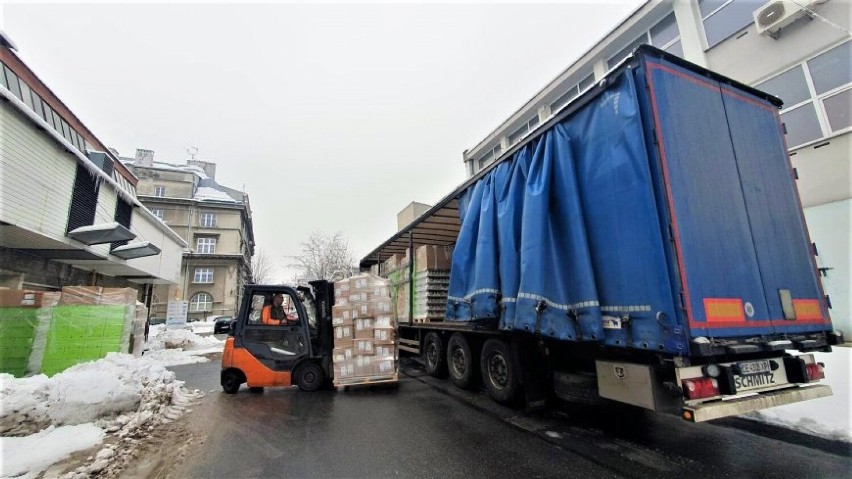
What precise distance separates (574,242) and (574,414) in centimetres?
283

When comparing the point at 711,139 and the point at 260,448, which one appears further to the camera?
the point at 260,448

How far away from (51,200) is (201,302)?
1232 inches

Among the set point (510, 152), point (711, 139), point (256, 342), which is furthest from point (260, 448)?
point (711, 139)

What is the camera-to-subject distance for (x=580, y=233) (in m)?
3.67

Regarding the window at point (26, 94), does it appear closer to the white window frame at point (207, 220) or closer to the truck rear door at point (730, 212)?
the truck rear door at point (730, 212)

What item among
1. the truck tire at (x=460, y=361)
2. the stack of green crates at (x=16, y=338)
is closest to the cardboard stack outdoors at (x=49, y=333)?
the stack of green crates at (x=16, y=338)

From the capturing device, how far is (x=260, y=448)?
165 inches

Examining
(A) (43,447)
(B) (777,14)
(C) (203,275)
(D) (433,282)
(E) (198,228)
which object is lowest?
(A) (43,447)

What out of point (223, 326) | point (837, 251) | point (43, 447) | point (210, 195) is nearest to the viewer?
point (43, 447)

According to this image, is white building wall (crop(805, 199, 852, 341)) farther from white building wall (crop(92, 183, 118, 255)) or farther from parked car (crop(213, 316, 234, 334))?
white building wall (crop(92, 183, 118, 255))

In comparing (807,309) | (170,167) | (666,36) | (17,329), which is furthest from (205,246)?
(807,309)

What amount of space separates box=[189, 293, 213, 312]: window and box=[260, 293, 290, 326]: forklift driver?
116 ft

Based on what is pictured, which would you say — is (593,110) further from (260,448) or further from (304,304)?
(304,304)

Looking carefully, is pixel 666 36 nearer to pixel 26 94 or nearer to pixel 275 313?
pixel 275 313
